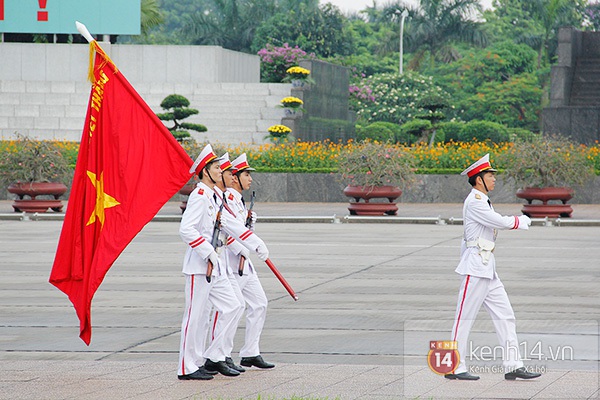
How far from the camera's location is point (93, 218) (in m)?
9.48

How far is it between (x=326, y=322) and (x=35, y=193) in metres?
17.7

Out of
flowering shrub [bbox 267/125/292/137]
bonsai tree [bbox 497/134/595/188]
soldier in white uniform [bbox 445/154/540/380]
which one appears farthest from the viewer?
flowering shrub [bbox 267/125/292/137]

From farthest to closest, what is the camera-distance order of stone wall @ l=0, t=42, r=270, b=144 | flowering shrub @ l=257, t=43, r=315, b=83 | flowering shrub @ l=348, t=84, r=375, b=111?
1. flowering shrub @ l=348, t=84, r=375, b=111
2. flowering shrub @ l=257, t=43, r=315, b=83
3. stone wall @ l=0, t=42, r=270, b=144

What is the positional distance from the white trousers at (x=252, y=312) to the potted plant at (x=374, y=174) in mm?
18194

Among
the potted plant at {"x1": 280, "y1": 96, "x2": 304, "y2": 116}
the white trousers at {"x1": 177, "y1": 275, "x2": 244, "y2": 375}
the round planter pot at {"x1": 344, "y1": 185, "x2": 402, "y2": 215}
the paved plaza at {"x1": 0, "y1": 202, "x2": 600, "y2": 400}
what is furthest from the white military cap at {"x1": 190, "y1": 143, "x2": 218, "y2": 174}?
the potted plant at {"x1": 280, "y1": 96, "x2": 304, "y2": 116}

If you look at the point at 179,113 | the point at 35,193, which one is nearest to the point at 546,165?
the point at 35,193

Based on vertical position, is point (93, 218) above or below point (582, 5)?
below

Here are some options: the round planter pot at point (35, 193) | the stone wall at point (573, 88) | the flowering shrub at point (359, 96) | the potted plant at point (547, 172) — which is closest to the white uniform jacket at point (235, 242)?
the potted plant at point (547, 172)

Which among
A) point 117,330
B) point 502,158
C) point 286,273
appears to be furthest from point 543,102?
point 117,330

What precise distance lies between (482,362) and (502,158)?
1842cm

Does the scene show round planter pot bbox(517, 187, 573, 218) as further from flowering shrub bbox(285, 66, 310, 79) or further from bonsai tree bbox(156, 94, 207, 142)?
flowering shrub bbox(285, 66, 310, 79)

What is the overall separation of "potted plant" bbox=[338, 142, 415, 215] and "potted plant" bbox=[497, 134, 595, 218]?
2572mm

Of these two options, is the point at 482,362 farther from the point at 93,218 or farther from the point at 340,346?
the point at 93,218

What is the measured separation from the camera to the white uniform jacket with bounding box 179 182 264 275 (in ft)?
29.5
